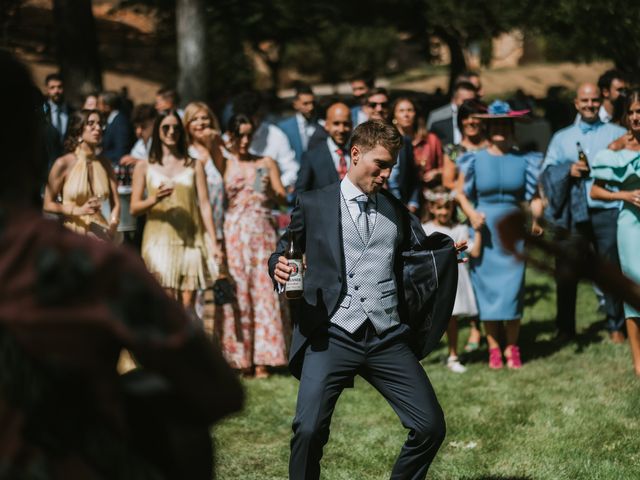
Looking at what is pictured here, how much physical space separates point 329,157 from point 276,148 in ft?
6.61

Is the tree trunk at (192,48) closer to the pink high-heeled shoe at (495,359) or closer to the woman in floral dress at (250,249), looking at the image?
the woman in floral dress at (250,249)

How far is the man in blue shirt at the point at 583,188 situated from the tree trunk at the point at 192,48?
922cm

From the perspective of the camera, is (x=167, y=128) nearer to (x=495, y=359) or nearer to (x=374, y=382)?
(x=495, y=359)

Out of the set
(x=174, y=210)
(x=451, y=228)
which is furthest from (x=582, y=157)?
(x=174, y=210)

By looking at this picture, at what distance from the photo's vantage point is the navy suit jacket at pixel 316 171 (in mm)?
9000

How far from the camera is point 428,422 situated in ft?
16.5

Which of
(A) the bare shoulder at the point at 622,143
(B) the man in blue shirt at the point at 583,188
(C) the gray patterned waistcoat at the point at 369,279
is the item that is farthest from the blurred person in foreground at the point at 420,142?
(C) the gray patterned waistcoat at the point at 369,279

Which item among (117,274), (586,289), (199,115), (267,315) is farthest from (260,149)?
(117,274)

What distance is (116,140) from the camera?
472 inches

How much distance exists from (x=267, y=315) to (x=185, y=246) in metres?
1.16

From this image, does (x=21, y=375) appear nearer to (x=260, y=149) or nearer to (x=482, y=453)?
(x=482, y=453)

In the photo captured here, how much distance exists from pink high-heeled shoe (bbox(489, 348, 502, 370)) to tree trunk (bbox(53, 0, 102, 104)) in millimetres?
10644

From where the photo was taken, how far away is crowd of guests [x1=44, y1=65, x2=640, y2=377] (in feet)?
28.3

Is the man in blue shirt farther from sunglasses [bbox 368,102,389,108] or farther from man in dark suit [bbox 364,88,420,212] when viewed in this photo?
sunglasses [bbox 368,102,389,108]
